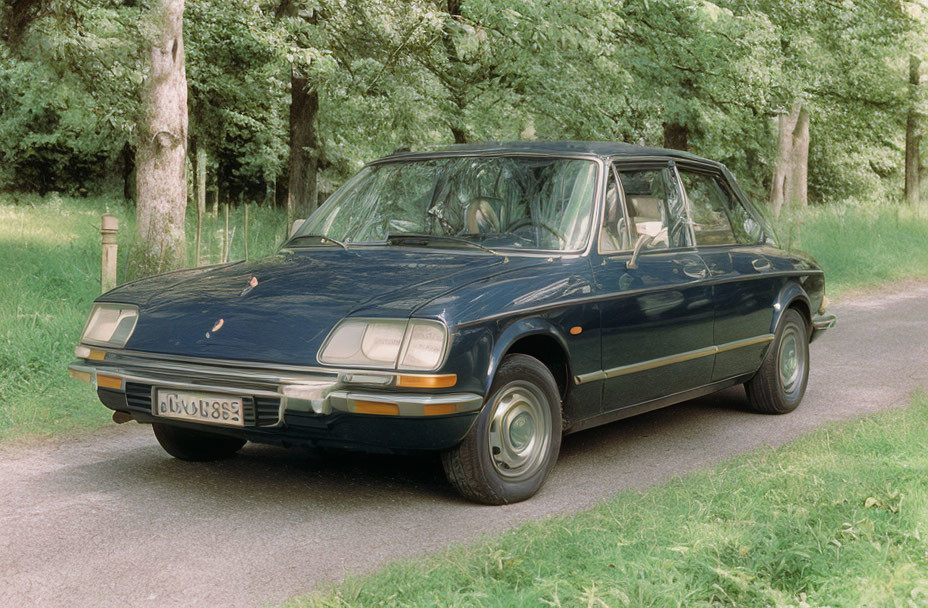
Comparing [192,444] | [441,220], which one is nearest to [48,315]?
[192,444]

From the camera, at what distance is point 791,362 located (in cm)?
725

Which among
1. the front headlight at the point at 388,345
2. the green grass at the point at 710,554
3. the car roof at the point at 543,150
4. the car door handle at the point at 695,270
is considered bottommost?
the green grass at the point at 710,554

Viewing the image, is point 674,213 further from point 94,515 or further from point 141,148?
point 141,148

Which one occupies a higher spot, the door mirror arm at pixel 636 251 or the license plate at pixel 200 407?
the door mirror arm at pixel 636 251

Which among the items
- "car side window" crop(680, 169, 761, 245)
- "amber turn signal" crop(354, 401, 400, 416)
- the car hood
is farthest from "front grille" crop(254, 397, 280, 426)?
"car side window" crop(680, 169, 761, 245)

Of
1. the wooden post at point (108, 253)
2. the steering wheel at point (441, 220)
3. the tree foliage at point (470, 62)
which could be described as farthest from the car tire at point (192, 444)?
the tree foliage at point (470, 62)

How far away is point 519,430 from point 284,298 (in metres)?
1.21

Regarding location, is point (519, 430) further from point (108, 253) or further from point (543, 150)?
point (108, 253)

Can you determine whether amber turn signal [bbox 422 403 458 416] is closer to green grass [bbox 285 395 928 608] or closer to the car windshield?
green grass [bbox 285 395 928 608]

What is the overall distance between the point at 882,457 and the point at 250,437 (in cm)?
294

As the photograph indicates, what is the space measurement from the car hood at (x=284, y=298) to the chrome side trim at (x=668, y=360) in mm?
635

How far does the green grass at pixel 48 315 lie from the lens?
6.61 meters

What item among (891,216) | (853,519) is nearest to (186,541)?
(853,519)

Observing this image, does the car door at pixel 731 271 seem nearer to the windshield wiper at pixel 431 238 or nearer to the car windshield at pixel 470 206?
the car windshield at pixel 470 206
